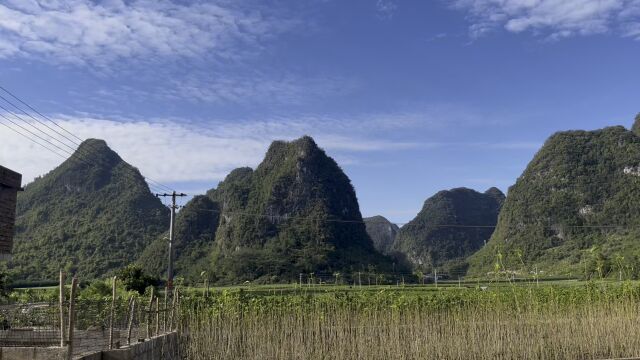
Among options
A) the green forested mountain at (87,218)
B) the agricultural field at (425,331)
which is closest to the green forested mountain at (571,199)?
the green forested mountain at (87,218)

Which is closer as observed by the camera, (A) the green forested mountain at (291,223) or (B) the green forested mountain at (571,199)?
(A) the green forested mountain at (291,223)

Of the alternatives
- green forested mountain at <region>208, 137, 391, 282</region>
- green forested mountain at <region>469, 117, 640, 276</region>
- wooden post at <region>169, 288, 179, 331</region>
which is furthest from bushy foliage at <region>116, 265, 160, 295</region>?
green forested mountain at <region>469, 117, 640, 276</region>

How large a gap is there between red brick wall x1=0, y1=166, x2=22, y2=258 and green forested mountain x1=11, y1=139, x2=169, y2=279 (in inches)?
1019

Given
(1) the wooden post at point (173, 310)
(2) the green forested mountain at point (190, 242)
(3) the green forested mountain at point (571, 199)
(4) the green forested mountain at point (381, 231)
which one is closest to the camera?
(1) the wooden post at point (173, 310)

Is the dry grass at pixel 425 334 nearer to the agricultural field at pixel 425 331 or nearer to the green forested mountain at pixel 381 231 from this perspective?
the agricultural field at pixel 425 331

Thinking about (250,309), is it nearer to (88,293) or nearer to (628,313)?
(628,313)

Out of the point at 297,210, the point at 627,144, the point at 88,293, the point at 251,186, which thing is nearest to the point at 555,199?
the point at 627,144

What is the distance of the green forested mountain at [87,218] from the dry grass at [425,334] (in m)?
28.3

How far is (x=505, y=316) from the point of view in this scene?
675 cm

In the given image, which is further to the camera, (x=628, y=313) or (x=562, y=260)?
(x=562, y=260)

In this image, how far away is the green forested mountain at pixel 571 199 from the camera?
137 ft

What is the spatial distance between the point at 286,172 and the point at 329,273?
45.9 ft

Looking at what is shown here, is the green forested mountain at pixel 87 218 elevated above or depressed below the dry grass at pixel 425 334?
above

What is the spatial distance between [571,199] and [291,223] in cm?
2419
